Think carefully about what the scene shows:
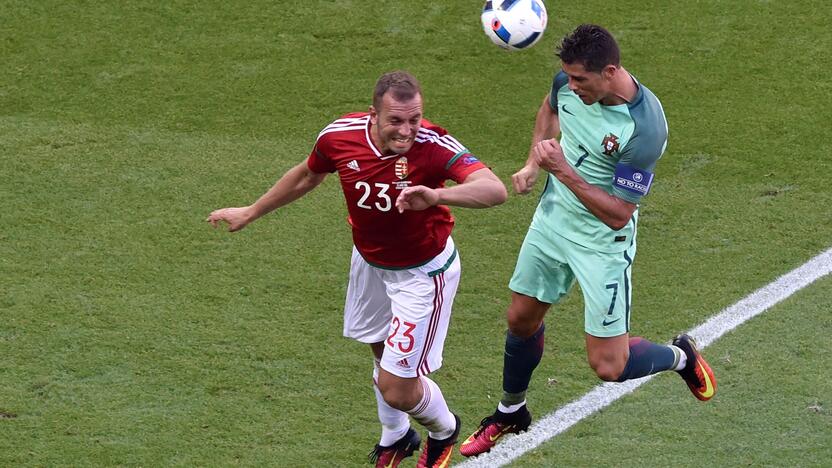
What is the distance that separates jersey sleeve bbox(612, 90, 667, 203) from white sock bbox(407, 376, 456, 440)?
1417mm

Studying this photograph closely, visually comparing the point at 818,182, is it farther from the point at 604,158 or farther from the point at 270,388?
the point at 270,388

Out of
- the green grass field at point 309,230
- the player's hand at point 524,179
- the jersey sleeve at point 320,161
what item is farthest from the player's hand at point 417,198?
the green grass field at point 309,230

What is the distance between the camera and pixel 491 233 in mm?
9102

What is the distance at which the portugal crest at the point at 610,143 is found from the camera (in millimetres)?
6273

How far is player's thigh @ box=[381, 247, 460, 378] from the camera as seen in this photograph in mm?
6336

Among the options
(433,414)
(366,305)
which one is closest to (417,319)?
(366,305)

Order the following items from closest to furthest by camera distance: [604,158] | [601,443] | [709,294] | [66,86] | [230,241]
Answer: [604,158]
[601,443]
[709,294]
[230,241]
[66,86]

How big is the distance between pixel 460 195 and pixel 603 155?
1.00 m

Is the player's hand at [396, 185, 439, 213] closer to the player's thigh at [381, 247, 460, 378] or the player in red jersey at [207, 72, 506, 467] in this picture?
the player in red jersey at [207, 72, 506, 467]

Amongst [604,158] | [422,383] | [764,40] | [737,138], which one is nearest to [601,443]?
[422,383]

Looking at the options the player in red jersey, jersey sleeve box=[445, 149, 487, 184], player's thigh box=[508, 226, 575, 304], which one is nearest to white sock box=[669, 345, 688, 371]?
player's thigh box=[508, 226, 575, 304]

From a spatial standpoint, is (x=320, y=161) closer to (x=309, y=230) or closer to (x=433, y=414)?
(x=433, y=414)

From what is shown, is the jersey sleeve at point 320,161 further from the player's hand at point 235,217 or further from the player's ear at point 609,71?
the player's ear at point 609,71

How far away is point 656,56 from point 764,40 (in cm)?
106
